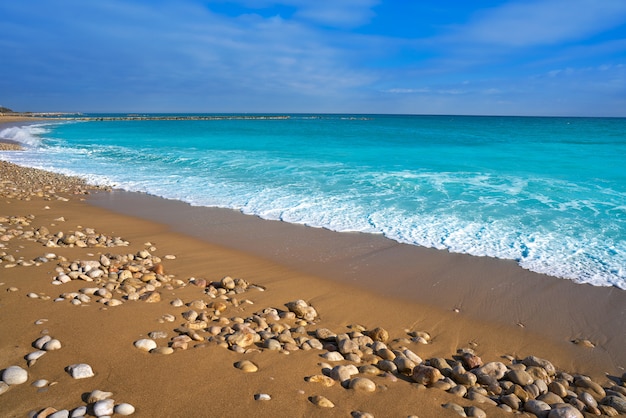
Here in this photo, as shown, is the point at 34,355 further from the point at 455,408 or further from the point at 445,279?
the point at 445,279

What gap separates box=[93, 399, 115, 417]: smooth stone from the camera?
8.38ft

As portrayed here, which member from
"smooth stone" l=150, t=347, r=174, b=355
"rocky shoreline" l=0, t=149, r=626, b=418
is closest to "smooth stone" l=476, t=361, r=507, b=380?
"rocky shoreline" l=0, t=149, r=626, b=418

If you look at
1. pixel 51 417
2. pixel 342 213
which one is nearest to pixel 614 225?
pixel 342 213

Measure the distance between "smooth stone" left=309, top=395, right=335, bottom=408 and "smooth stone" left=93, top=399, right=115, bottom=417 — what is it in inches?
53.4

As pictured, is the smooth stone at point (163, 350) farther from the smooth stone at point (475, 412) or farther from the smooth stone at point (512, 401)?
the smooth stone at point (512, 401)

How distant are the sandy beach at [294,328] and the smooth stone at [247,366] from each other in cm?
1

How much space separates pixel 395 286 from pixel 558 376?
2.23m

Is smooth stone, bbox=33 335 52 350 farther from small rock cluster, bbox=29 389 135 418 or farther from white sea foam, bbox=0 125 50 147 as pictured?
white sea foam, bbox=0 125 50 147

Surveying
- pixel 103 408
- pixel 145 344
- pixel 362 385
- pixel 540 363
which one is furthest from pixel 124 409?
pixel 540 363

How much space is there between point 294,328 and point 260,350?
0.63 metres

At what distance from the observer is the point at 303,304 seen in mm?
4590

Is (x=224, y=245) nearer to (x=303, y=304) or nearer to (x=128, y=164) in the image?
(x=303, y=304)

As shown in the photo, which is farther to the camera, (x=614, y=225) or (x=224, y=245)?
(x=614, y=225)

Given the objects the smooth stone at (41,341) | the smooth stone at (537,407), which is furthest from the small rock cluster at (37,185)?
the smooth stone at (537,407)
